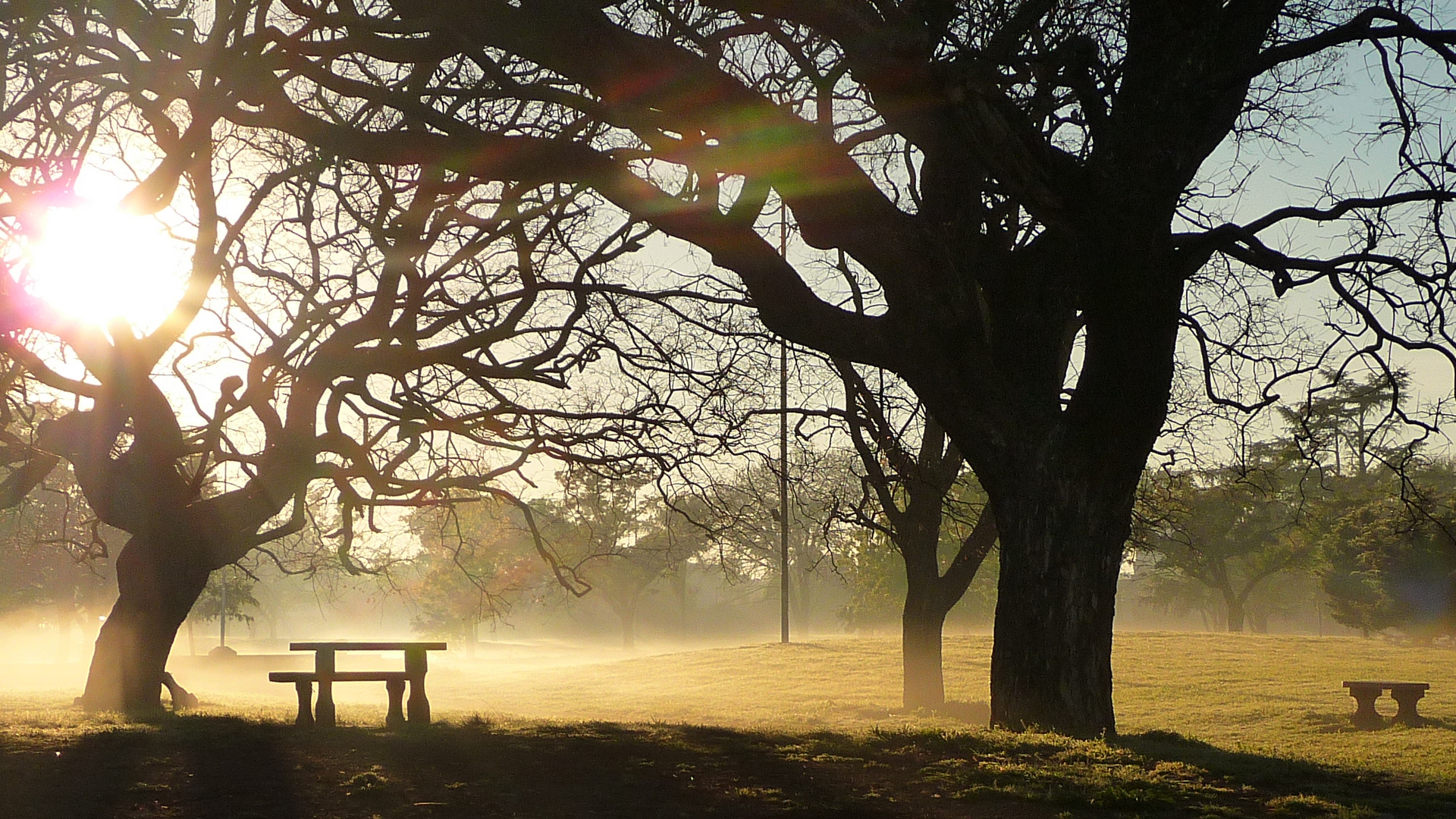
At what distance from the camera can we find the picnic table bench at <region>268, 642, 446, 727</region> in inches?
459

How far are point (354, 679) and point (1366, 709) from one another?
17.0 meters

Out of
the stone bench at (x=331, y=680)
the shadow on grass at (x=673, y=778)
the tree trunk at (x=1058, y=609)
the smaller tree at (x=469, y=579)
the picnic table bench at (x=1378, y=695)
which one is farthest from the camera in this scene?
the smaller tree at (x=469, y=579)

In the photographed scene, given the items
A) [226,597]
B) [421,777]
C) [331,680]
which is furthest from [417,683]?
[226,597]

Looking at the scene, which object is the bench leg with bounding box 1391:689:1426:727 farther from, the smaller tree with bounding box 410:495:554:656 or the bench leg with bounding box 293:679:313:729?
the smaller tree with bounding box 410:495:554:656

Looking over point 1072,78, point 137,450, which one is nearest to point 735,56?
point 1072,78

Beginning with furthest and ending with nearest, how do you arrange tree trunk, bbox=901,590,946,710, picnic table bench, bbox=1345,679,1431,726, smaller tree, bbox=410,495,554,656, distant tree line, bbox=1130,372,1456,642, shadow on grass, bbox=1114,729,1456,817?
smaller tree, bbox=410,495,554,656
distant tree line, bbox=1130,372,1456,642
tree trunk, bbox=901,590,946,710
picnic table bench, bbox=1345,679,1431,726
shadow on grass, bbox=1114,729,1456,817

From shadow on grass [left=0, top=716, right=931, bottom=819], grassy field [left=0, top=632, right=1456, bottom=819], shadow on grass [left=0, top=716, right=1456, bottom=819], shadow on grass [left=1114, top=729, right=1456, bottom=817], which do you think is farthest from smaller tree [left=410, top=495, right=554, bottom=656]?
shadow on grass [left=1114, top=729, right=1456, bottom=817]

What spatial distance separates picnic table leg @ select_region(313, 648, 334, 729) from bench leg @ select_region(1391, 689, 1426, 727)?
682 inches

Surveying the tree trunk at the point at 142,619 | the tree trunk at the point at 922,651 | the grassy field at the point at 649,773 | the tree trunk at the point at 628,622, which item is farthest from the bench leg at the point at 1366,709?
the tree trunk at the point at 628,622

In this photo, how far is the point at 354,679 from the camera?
11.8 meters

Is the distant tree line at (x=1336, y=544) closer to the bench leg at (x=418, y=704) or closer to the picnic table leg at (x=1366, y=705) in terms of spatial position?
the picnic table leg at (x=1366, y=705)

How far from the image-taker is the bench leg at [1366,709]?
19109mm

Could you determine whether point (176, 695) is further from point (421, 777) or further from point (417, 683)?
point (421, 777)

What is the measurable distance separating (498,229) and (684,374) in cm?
313
